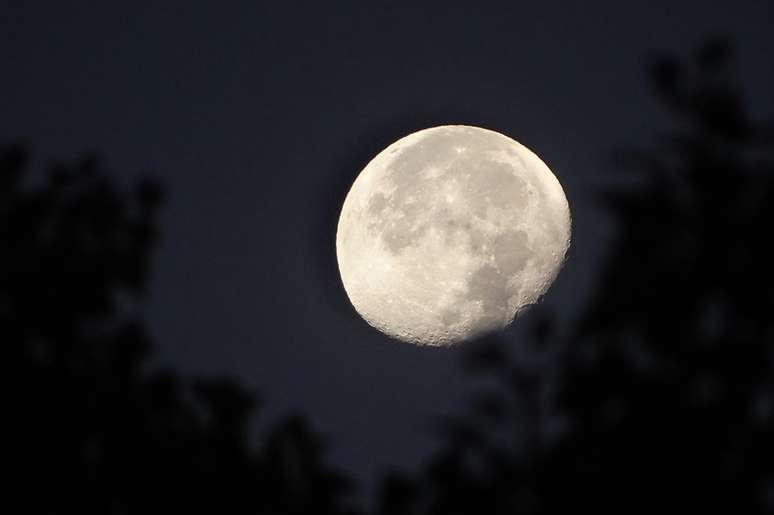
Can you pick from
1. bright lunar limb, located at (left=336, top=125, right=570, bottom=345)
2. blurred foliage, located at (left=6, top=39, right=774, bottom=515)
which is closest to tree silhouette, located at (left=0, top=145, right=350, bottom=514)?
blurred foliage, located at (left=6, top=39, right=774, bottom=515)

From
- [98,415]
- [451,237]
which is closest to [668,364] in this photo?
[98,415]

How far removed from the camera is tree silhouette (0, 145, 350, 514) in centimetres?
633

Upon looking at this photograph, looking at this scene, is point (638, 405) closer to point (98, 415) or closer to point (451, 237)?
point (98, 415)

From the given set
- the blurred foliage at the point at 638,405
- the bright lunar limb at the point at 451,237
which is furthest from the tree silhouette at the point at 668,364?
the bright lunar limb at the point at 451,237

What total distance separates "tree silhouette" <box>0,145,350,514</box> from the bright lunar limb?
801cm

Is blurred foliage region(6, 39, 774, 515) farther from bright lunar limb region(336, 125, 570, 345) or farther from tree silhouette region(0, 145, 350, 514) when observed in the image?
bright lunar limb region(336, 125, 570, 345)

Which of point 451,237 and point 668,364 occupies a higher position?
point 451,237

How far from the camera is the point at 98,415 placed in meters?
6.53

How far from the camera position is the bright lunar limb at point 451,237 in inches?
593

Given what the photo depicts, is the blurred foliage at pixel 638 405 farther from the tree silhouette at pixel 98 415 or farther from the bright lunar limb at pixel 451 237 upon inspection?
the bright lunar limb at pixel 451 237

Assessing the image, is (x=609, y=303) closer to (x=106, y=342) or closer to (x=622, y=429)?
(x=622, y=429)

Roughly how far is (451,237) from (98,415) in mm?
9581

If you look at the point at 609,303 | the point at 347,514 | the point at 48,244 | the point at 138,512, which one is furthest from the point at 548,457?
the point at 48,244

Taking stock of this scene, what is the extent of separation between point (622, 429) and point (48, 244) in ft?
13.6
